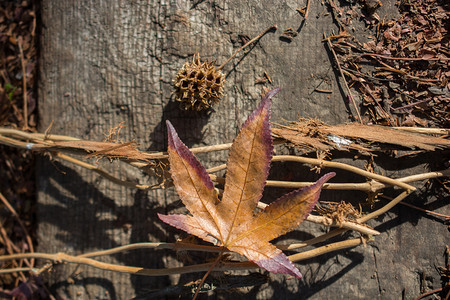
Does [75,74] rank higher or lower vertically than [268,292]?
higher

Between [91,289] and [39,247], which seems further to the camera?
[39,247]

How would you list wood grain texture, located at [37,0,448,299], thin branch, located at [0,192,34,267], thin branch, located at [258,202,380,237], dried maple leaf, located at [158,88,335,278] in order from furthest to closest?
thin branch, located at [0,192,34,267], wood grain texture, located at [37,0,448,299], thin branch, located at [258,202,380,237], dried maple leaf, located at [158,88,335,278]

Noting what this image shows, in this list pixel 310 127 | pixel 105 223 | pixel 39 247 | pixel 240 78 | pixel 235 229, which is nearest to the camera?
pixel 235 229

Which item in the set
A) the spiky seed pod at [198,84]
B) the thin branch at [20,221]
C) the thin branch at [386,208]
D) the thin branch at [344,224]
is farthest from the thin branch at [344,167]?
the thin branch at [20,221]

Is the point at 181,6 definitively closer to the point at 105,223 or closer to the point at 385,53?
the point at 385,53

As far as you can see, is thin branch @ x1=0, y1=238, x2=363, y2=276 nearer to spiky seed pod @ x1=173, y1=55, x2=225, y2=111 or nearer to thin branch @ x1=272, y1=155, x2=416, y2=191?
thin branch @ x1=272, y1=155, x2=416, y2=191

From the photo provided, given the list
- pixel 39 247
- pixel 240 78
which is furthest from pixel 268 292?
pixel 39 247

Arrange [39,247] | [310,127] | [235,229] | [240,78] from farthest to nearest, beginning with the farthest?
[39,247] → [240,78] → [310,127] → [235,229]

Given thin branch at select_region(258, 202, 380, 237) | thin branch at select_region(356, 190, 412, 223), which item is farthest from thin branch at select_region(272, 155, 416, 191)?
thin branch at select_region(258, 202, 380, 237)

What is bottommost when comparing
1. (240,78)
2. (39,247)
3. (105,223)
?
(39,247)
